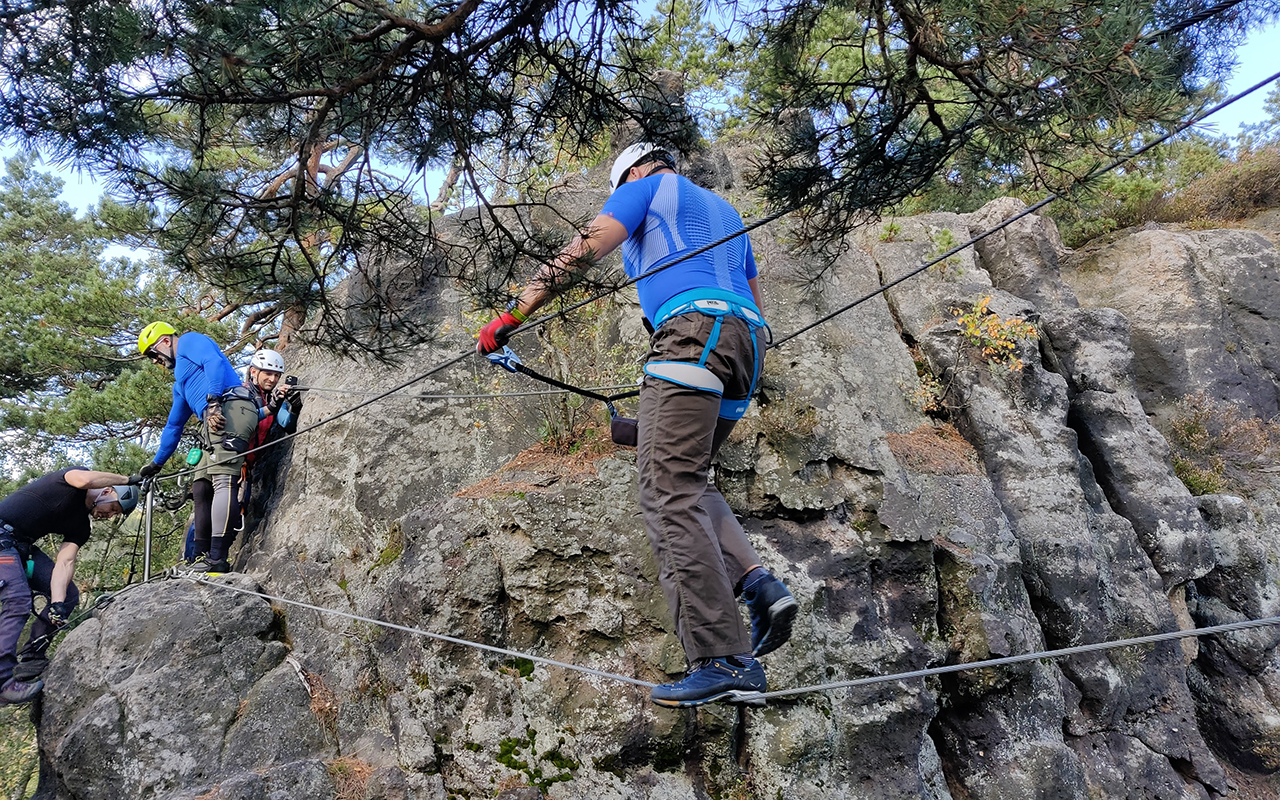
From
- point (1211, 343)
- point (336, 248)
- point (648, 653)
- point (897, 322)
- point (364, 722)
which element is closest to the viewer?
point (336, 248)

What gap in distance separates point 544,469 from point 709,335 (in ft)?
10.6

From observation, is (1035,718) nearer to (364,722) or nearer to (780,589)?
(780,589)

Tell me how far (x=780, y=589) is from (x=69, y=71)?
3.29 metres

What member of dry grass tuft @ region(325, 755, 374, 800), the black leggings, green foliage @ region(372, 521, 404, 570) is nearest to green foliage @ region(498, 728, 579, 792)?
dry grass tuft @ region(325, 755, 374, 800)

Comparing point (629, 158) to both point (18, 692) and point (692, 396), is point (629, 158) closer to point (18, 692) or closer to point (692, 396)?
point (692, 396)

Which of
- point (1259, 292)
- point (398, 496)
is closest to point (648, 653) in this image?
point (398, 496)

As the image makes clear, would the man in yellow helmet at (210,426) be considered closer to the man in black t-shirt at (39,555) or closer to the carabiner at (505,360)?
the man in black t-shirt at (39,555)

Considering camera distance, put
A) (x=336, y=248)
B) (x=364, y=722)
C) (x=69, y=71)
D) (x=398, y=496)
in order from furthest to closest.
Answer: (x=398, y=496), (x=364, y=722), (x=336, y=248), (x=69, y=71)

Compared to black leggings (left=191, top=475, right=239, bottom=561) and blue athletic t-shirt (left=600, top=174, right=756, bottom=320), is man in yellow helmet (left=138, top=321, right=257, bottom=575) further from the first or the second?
blue athletic t-shirt (left=600, top=174, right=756, bottom=320)

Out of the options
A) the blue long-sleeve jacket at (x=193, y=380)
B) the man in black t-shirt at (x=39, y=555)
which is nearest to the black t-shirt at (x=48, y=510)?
the man in black t-shirt at (x=39, y=555)

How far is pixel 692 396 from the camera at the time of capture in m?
2.88

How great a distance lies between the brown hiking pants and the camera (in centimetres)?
270

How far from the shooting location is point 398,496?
661 cm

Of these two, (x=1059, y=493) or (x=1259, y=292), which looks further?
(x=1259, y=292)
